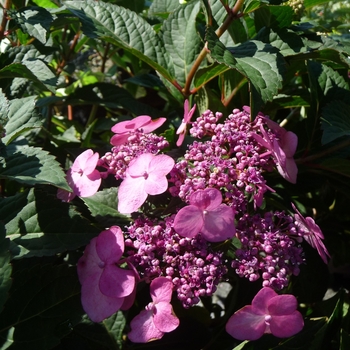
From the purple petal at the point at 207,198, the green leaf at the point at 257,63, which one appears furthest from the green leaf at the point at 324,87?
the purple petal at the point at 207,198

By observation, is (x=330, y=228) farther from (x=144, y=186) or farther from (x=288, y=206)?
(x=144, y=186)

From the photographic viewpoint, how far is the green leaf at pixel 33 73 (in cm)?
105

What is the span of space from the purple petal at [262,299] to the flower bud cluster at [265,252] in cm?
1

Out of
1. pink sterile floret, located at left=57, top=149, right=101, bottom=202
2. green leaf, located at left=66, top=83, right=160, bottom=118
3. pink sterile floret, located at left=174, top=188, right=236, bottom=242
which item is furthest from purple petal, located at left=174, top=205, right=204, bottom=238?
green leaf, located at left=66, top=83, right=160, bottom=118

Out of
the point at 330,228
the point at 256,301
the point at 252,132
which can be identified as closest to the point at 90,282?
the point at 256,301

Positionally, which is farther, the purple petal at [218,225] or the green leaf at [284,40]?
the green leaf at [284,40]

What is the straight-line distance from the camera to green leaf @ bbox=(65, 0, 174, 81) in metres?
1.12

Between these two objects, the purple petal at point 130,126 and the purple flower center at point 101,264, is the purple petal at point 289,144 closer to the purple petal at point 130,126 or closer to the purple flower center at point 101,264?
the purple petal at point 130,126

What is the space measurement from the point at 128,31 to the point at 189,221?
61 centimetres

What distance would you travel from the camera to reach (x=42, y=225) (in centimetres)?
87

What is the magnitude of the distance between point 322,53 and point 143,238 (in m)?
0.57

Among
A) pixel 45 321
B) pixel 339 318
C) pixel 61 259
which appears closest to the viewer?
pixel 45 321

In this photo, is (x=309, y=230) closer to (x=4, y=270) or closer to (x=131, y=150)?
(x=131, y=150)

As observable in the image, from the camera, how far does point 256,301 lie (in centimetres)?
75
